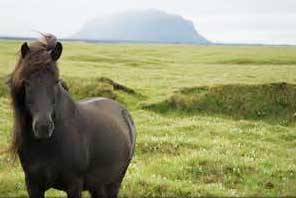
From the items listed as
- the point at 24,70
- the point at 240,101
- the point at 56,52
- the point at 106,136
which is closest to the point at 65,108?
the point at 56,52

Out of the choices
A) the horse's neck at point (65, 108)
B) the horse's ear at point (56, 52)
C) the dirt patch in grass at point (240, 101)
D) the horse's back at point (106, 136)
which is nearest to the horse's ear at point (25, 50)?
the horse's ear at point (56, 52)

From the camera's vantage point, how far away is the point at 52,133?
9117 millimetres

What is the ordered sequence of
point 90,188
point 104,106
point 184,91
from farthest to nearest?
point 184,91 → point 104,106 → point 90,188

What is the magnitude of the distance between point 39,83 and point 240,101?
26.7 meters

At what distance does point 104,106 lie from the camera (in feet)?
39.4

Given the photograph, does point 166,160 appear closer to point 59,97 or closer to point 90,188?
point 90,188

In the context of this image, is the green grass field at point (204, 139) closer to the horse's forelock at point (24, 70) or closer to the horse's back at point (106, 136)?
the horse's back at point (106, 136)

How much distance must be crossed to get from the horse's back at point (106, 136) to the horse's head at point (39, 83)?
142 cm

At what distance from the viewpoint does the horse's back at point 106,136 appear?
10.2 metres

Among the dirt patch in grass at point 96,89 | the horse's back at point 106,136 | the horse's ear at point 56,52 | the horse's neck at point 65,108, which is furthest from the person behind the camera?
the dirt patch in grass at point 96,89

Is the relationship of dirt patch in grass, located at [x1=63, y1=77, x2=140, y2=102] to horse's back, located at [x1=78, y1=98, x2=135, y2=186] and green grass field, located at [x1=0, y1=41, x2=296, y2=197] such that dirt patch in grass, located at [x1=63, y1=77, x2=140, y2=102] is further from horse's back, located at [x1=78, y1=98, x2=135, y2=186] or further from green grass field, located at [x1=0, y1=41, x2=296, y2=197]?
horse's back, located at [x1=78, y1=98, x2=135, y2=186]

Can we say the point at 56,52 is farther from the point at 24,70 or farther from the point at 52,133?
the point at 52,133

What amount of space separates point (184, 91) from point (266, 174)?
19.3 m

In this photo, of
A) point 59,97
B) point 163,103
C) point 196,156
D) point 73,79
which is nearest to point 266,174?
point 196,156
